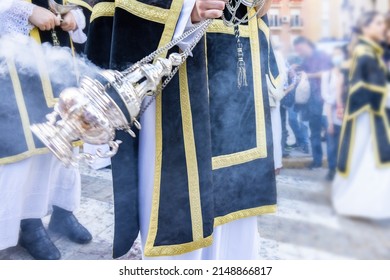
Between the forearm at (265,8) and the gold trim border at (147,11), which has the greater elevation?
the forearm at (265,8)

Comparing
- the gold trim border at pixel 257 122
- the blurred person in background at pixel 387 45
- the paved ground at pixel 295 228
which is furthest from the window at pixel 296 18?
the paved ground at pixel 295 228

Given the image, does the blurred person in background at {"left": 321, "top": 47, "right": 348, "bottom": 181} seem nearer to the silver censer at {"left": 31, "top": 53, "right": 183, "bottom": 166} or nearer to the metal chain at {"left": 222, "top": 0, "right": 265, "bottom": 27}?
the metal chain at {"left": 222, "top": 0, "right": 265, "bottom": 27}

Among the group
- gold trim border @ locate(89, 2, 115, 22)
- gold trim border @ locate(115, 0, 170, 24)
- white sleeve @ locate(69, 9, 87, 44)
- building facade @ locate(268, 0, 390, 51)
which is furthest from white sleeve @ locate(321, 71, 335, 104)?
white sleeve @ locate(69, 9, 87, 44)

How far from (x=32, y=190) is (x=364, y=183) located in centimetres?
114

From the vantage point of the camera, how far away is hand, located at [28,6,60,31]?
115 centimetres

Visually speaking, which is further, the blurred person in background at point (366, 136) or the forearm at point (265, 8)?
the forearm at point (265, 8)

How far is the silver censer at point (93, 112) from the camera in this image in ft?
2.78

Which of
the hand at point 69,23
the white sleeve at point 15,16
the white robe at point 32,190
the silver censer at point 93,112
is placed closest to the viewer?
the silver censer at point 93,112

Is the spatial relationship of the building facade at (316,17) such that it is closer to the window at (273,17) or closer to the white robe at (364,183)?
Answer: the window at (273,17)

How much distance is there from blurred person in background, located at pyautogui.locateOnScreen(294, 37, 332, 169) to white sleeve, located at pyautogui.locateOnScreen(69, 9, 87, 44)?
2.12 ft

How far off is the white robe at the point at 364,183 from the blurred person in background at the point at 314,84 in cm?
10

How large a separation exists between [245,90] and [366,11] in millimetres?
384

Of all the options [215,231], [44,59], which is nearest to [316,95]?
[215,231]
